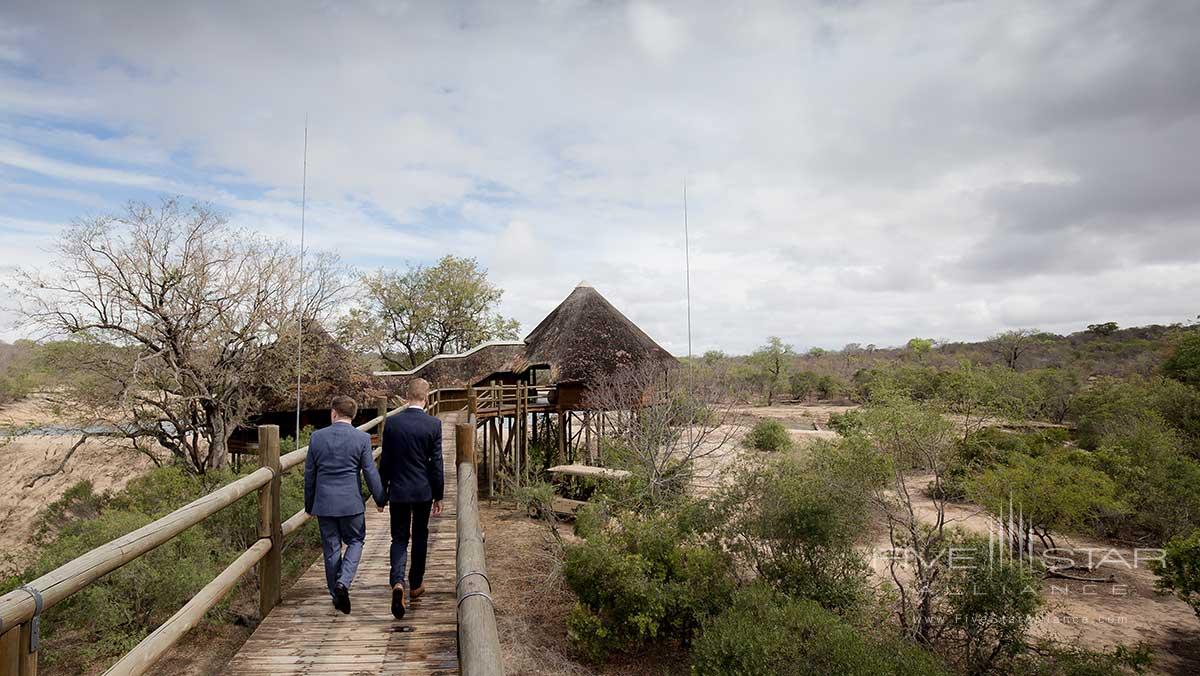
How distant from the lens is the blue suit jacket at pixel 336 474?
367 centimetres

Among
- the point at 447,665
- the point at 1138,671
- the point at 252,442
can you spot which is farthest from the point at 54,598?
the point at 252,442

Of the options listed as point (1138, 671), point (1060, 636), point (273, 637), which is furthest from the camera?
point (1060, 636)

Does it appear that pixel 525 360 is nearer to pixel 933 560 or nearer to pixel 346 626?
pixel 933 560

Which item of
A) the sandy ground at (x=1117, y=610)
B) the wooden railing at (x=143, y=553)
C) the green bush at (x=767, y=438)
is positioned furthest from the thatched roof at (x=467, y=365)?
the wooden railing at (x=143, y=553)

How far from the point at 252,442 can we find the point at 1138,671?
61.7 feet

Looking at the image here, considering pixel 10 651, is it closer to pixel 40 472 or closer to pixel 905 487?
pixel 905 487

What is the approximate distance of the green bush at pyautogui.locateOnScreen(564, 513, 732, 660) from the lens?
8438 mm

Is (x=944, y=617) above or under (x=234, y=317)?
under

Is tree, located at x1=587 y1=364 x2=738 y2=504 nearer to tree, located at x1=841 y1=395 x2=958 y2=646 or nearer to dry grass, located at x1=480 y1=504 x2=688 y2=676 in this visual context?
dry grass, located at x1=480 y1=504 x2=688 y2=676

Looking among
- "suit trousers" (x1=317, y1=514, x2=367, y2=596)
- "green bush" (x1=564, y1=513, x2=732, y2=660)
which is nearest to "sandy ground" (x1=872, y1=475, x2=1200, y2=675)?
"green bush" (x1=564, y1=513, x2=732, y2=660)

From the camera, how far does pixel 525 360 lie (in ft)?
65.6

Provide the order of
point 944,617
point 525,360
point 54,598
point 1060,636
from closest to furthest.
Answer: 1. point 54,598
2. point 944,617
3. point 1060,636
4. point 525,360

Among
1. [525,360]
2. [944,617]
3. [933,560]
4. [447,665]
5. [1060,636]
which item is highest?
[525,360]

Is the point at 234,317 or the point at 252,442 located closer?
the point at 234,317
